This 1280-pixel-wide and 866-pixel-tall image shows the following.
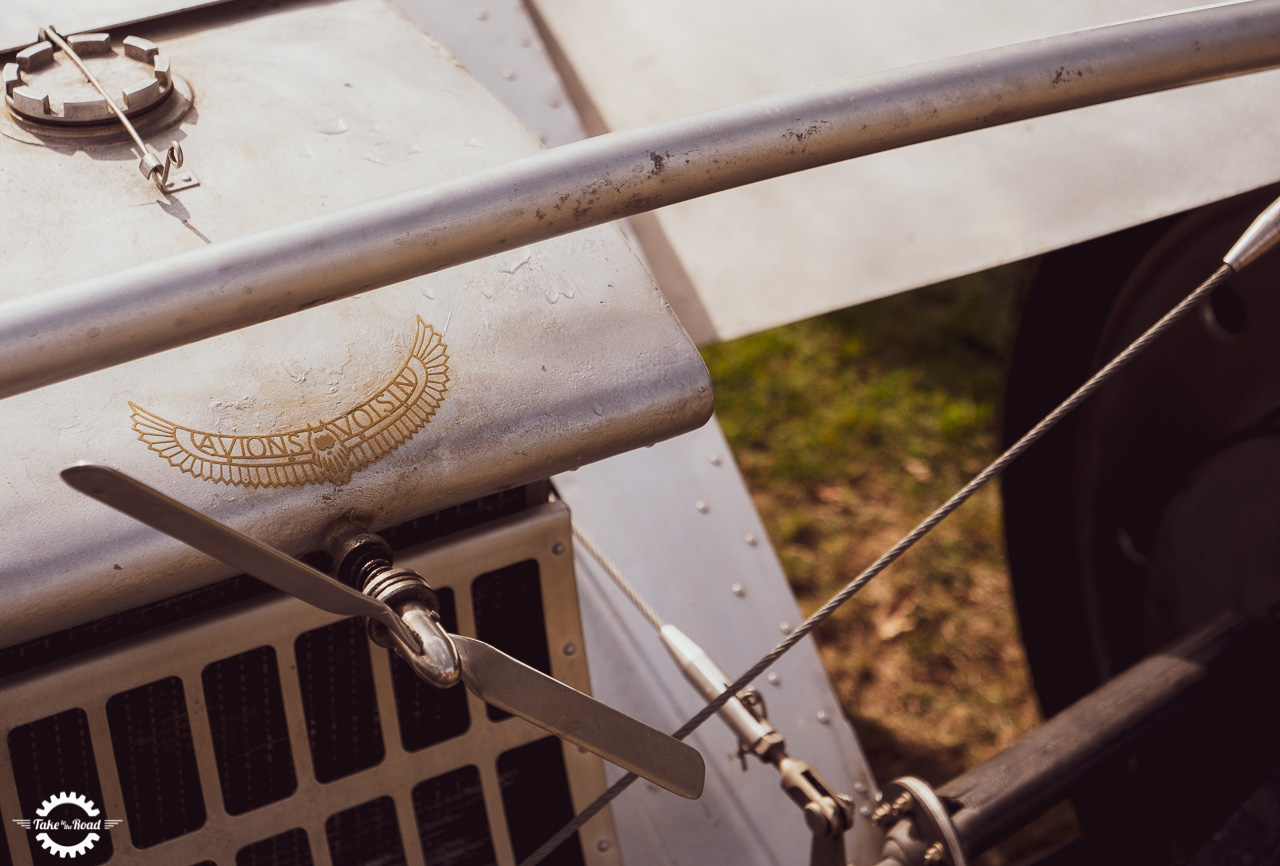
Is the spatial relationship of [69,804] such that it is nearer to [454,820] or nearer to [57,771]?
[57,771]

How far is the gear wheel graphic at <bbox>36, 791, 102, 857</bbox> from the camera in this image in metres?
0.96

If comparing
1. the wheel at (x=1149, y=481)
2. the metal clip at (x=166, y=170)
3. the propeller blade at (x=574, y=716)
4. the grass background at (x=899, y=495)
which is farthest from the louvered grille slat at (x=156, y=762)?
the grass background at (x=899, y=495)

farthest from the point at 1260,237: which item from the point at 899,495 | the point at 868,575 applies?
the point at 899,495

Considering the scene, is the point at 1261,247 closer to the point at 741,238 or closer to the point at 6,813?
the point at 741,238

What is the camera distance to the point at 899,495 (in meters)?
2.70

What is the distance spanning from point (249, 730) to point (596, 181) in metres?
0.59

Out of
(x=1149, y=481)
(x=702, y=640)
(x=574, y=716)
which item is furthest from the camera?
(x=1149, y=481)

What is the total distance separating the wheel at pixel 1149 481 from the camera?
1460mm

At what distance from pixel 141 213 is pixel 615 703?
801 mm

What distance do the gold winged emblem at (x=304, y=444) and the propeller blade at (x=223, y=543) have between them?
0.43 ft

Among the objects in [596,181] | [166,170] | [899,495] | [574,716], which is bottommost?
[574,716]

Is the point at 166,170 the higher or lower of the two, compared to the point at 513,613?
higher

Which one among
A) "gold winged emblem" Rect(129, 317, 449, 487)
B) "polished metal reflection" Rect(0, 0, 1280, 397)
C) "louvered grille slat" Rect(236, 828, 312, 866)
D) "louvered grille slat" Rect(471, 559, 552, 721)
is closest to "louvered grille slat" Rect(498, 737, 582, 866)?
A: "louvered grille slat" Rect(471, 559, 552, 721)

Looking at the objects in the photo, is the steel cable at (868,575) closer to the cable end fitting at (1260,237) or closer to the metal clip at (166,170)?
the cable end fitting at (1260,237)
